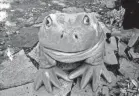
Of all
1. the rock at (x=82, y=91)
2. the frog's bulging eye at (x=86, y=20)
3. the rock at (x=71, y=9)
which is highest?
the frog's bulging eye at (x=86, y=20)

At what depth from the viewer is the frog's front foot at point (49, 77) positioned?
3.12 m

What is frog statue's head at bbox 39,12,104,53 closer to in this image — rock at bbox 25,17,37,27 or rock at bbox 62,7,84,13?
rock at bbox 25,17,37,27

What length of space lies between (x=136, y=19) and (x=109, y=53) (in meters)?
0.83

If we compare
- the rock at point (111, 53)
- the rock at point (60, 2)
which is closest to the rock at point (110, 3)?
the rock at point (60, 2)

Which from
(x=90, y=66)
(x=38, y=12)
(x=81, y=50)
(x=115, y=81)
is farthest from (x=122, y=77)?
(x=38, y=12)

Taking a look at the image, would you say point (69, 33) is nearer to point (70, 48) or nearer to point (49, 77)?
point (70, 48)

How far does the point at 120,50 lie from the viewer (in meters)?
3.88

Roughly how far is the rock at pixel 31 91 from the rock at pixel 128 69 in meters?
0.91

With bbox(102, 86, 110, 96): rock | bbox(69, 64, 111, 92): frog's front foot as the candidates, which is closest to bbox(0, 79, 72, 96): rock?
bbox(69, 64, 111, 92): frog's front foot

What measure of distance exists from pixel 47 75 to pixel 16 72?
2.36 ft

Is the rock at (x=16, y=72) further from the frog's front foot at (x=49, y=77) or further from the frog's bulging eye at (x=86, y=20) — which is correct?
the frog's bulging eye at (x=86, y=20)

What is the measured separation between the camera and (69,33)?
2768 millimetres

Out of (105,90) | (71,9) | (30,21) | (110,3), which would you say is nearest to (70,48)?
(105,90)

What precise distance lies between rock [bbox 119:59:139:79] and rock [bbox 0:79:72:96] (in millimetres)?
914
